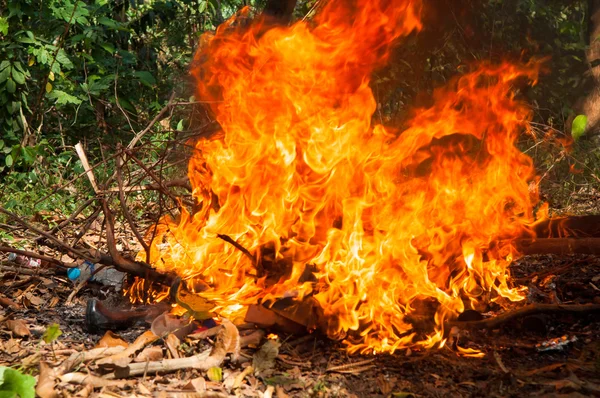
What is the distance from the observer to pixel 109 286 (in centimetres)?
459

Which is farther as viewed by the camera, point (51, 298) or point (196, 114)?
point (196, 114)

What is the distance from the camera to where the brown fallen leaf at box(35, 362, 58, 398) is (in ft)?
9.26

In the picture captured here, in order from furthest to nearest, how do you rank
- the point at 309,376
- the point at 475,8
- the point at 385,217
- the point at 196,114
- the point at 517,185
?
the point at 475,8 < the point at 196,114 < the point at 517,185 < the point at 385,217 < the point at 309,376

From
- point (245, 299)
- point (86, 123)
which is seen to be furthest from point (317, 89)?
point (86, 123)

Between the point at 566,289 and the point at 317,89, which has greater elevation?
the point at 317,89


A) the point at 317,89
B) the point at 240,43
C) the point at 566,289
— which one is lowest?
the point at 566,289

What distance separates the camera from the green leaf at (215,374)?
3.16 meters

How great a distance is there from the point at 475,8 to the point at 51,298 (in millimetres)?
5036

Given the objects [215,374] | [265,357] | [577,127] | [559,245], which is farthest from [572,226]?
[215,374]

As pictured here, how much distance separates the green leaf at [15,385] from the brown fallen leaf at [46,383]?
120 millimetres

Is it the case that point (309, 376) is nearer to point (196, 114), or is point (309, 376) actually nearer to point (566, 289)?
point (566, 289)

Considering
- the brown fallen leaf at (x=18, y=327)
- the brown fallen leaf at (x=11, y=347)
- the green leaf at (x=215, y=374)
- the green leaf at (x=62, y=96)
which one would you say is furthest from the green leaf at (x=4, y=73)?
the green leaf at (x=215, y=374)

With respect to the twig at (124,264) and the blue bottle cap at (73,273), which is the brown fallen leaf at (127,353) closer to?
the twig at (124,264)

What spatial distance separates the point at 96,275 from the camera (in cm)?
464
